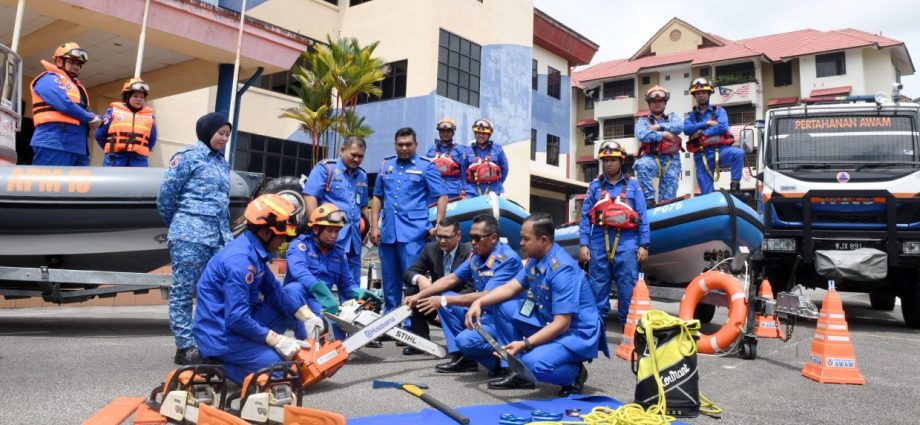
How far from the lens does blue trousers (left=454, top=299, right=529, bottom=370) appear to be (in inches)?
154

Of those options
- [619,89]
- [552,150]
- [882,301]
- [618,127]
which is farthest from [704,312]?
[619,89]

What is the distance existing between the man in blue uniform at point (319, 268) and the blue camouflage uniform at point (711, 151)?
4241 mm

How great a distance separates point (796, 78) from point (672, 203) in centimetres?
2941

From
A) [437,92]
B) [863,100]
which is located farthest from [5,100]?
[437,92]

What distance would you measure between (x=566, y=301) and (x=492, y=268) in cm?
83

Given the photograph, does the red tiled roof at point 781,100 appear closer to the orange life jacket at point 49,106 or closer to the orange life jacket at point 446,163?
the orange life jacket at point 446,163

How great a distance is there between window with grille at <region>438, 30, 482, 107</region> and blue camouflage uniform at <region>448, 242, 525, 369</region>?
1441 centimetres

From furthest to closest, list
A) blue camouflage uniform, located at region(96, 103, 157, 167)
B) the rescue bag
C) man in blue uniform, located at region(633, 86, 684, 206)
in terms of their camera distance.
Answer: man in blue uniform, located at region(633, 86, 684, 206)
blue camouflage uniform, located at region(96, 103, 157, 167)
the rescue bag

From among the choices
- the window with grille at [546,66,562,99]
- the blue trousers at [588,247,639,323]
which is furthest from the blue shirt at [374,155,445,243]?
the window with grille at [546,66,562,99]

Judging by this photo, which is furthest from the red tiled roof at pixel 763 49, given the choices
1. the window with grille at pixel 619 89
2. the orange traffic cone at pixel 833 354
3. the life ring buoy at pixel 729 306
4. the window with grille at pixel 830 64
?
the orange traffic cone at pixel 833 354

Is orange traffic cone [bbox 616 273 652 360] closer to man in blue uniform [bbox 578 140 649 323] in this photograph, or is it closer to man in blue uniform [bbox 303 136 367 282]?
man in blue uniform [bbox 578 140 649 323]

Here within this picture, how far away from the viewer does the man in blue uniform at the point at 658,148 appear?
267 inches

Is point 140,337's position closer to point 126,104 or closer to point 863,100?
point 126,104

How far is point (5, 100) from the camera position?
5734 millimetres
